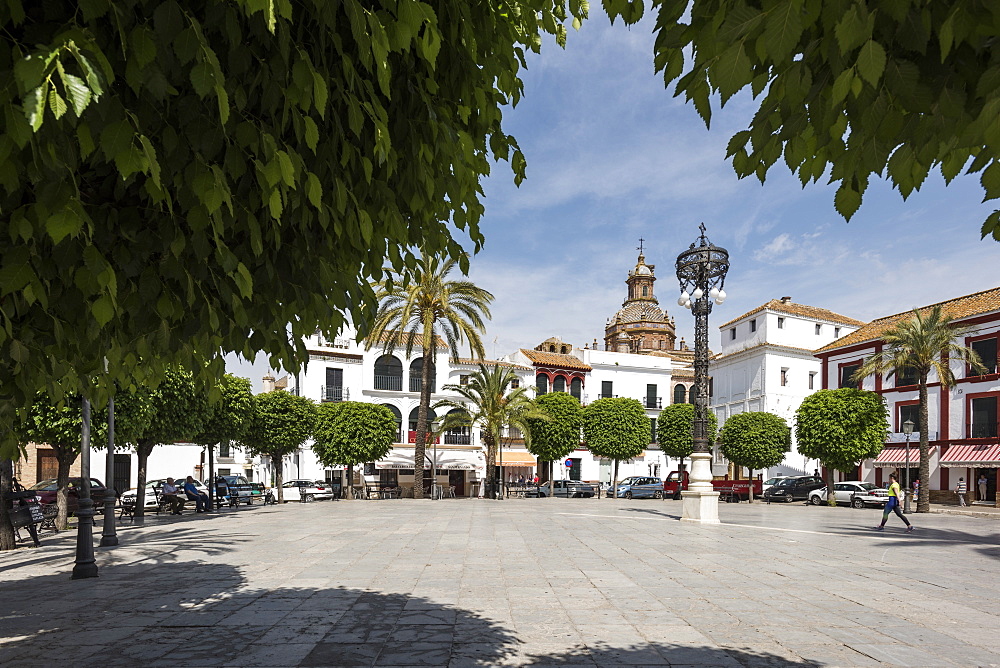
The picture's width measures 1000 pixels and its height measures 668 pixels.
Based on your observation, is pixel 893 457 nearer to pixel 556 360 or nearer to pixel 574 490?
pixel 574 490

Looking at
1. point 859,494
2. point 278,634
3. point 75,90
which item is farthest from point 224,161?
point 859,494

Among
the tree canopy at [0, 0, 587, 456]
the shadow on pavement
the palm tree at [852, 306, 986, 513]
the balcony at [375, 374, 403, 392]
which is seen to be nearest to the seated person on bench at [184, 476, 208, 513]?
the shadow on pavement

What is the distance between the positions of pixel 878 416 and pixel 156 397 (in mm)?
35716

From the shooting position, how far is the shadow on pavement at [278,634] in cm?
620

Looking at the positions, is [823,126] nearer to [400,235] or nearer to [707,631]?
[400,235]

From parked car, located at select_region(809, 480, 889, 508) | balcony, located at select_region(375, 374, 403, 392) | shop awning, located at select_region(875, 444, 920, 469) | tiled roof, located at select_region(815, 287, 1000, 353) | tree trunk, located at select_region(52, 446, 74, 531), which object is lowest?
parked car, located at select_region(809, 480, 889, 508)

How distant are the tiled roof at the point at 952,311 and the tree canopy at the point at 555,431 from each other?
19430 millimetres

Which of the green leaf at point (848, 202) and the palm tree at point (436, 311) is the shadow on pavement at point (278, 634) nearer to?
the green leaf at point (848, 202)

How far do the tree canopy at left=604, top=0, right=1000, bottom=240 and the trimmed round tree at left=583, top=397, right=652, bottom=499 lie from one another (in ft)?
152

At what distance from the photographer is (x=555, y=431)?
45.2 m

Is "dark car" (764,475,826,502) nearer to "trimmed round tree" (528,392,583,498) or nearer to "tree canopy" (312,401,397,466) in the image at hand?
"trimmed round tree" (528,392,583,498)

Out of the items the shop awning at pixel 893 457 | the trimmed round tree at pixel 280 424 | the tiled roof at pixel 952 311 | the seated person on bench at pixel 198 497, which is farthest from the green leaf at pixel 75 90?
the shop awning at pixel 893 457

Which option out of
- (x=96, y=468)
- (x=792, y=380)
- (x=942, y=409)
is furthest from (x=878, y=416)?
(x=96, y=468)

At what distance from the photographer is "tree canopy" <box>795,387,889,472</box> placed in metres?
37.5
